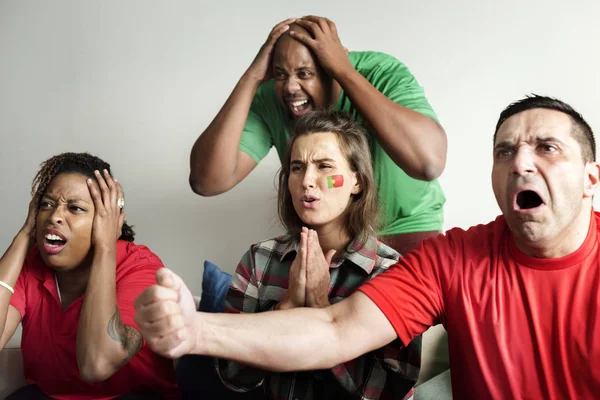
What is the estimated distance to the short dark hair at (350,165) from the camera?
149 centimetres

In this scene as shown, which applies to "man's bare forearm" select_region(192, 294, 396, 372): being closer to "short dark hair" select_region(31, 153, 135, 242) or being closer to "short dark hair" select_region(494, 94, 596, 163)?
"short dark hair" select_region(494, 94, 596, 163)

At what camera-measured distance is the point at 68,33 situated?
Result: 2596 millimetres

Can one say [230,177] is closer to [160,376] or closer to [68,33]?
[160,376]

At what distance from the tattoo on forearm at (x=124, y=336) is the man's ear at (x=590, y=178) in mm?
948

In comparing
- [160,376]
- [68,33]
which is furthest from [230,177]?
[68,33]

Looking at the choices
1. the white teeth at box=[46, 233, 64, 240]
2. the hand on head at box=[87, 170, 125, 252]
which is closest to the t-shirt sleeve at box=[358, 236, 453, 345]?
the hand on head at box=[87, 170, 125, 252]

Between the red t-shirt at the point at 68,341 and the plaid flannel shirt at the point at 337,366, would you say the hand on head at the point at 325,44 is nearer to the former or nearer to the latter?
the plaid flannel shirt at the point at 337,366

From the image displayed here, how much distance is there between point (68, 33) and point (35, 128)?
0.39 m

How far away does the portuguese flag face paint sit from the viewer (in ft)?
4.80

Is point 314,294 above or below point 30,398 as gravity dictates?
above


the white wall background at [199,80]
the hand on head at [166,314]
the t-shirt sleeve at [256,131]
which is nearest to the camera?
the hand on head at [166,314]

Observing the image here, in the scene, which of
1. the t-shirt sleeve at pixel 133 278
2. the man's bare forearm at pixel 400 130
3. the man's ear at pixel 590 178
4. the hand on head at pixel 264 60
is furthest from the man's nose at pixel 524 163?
the t-shirt sleeve at pixel 133 278

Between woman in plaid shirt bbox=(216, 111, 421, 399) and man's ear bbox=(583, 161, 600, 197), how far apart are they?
1.39ft

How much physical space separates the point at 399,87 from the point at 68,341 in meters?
0.99
